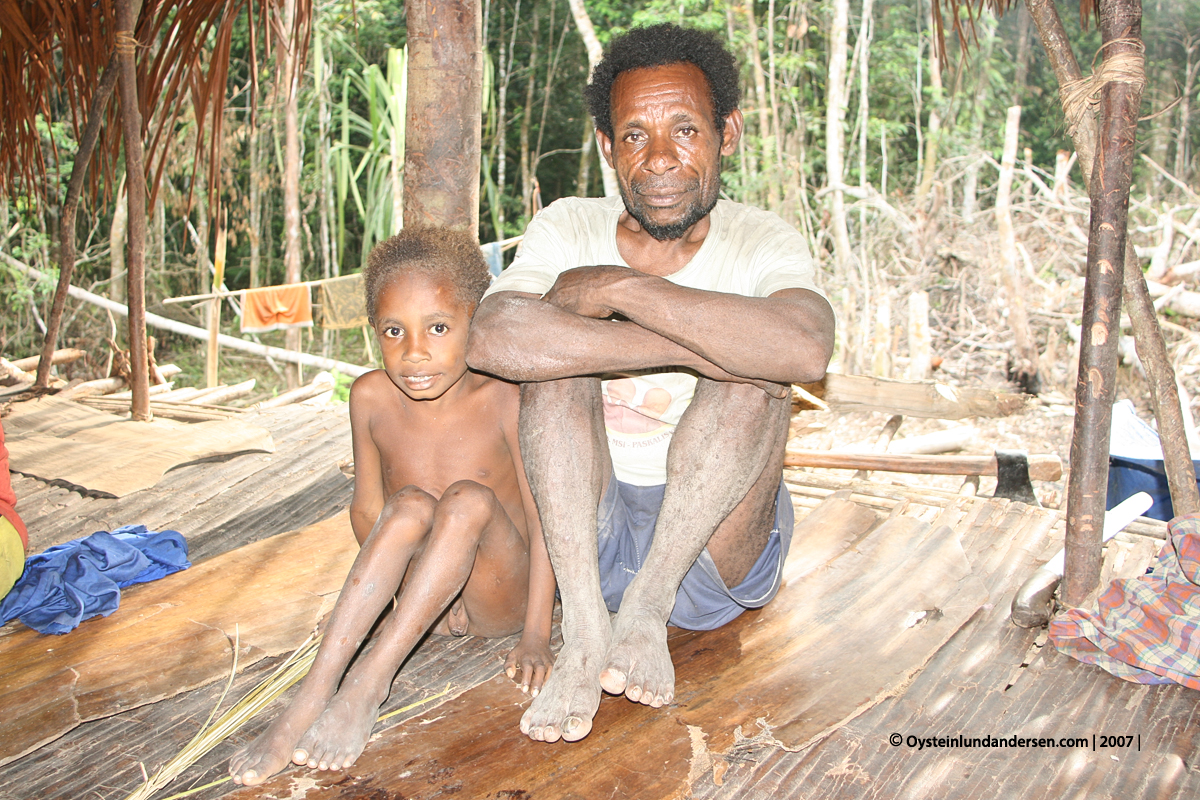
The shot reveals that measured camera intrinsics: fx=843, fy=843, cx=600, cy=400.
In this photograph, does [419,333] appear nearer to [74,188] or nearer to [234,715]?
[234,715]

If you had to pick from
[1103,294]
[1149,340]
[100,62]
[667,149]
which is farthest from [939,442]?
[100,62]

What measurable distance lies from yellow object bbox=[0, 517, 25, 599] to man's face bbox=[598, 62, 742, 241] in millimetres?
1555

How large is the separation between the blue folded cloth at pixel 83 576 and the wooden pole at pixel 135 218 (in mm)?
1939

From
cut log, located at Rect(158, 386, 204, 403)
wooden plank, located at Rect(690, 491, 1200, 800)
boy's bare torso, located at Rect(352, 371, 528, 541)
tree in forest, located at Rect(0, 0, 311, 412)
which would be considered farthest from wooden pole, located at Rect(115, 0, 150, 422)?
wooden plank, located at Rect(690, 491, 1200, 800)

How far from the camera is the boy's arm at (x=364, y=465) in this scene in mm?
1789

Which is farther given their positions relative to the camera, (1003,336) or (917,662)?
(1003,336)

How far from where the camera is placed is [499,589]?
172 cm

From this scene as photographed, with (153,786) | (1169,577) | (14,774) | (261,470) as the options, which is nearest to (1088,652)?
(1169,577)

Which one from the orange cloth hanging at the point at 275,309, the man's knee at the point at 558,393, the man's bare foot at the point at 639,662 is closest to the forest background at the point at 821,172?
the orange cloth hanging at the point at 275,309

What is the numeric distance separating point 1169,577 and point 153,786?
6.40ft

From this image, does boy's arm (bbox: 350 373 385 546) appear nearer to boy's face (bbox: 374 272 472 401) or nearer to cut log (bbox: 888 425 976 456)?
boy's face (bbox: 374 272 472 401)

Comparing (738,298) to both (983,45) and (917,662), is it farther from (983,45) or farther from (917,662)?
(983,45)

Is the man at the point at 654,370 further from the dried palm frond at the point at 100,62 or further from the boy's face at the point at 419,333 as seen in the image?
the dried palm frond at the point at 100,62

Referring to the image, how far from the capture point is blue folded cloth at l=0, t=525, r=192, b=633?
6.30 ft
